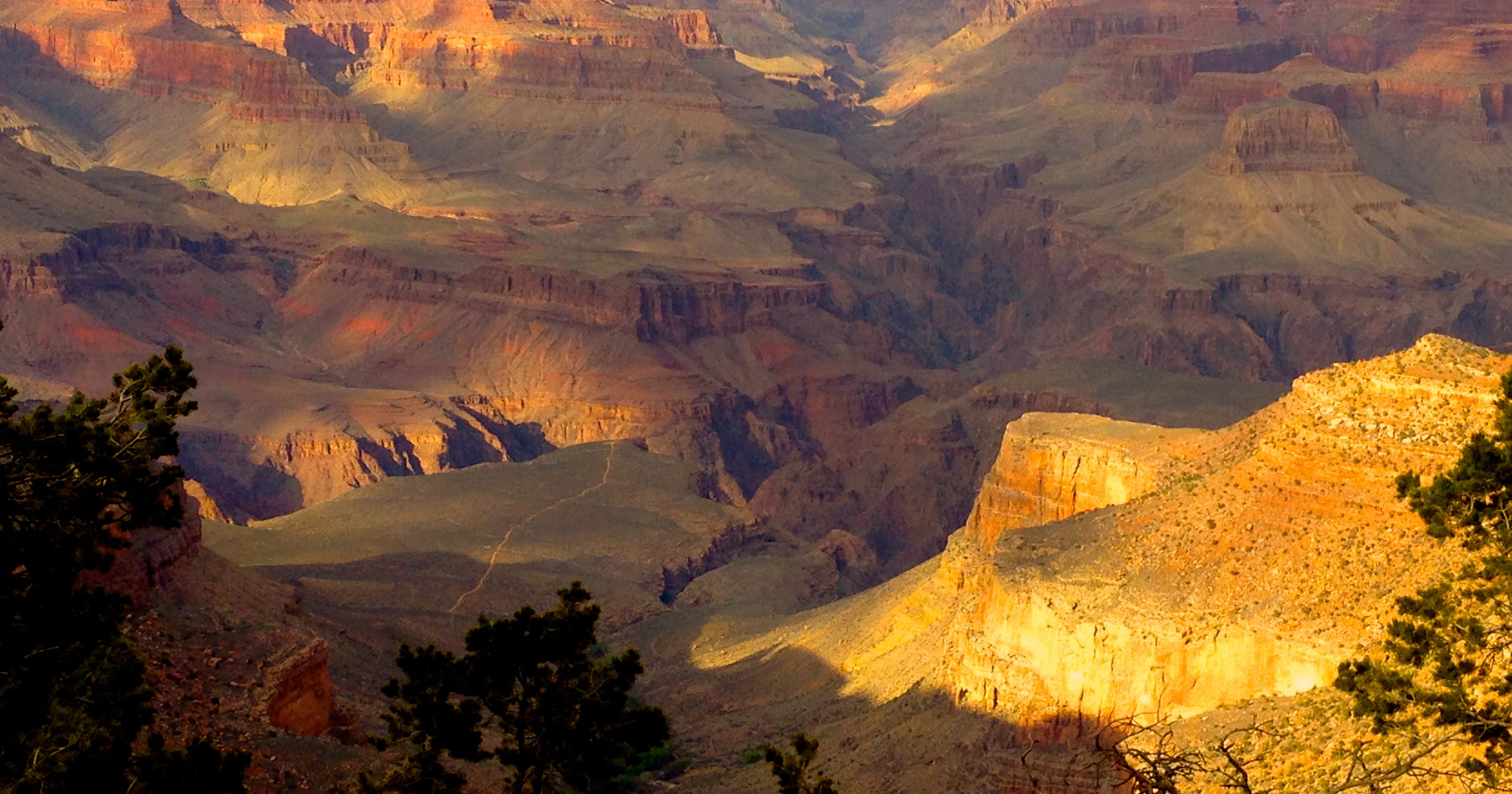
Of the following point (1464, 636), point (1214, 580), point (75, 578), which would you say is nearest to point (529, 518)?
point (1214, 580)

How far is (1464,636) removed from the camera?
109ft

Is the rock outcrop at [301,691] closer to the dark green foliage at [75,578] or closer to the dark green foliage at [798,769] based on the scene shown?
the dark green foliage at [75,578]

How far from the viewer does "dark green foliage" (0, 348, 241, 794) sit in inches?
1404

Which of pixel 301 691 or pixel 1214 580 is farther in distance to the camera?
pixel 301 691

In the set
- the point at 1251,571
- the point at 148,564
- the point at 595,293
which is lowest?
the point at 595,293

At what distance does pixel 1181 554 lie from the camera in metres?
51.6

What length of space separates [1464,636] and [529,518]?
257 ft

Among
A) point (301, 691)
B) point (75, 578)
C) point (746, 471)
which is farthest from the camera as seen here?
point (746, 471)

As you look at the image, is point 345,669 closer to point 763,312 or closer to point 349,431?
point 349,431

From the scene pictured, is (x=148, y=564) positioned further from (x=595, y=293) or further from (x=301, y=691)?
(x=595, y=293)

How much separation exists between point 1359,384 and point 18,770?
2976 centimetres

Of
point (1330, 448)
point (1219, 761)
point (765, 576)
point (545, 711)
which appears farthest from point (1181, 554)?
point (765, 576)

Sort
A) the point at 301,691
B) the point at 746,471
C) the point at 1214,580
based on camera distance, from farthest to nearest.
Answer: the point at 746,471 → the point at 301,691 → the point at 1214,580

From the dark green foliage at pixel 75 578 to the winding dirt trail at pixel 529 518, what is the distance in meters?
49.7
